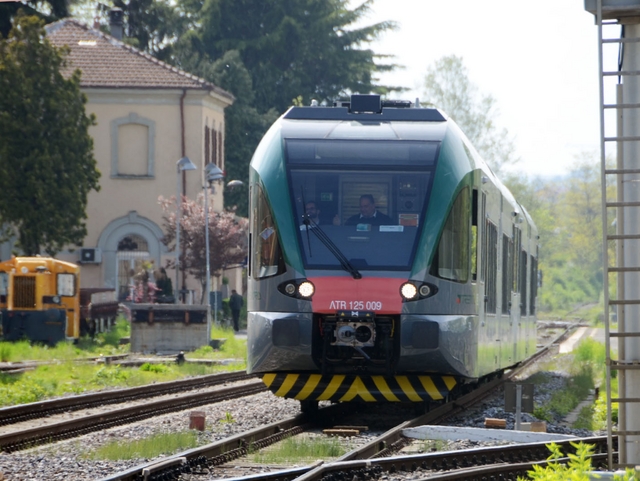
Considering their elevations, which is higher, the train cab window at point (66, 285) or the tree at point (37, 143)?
the tree at point (37, 143)

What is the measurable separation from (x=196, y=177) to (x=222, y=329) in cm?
1268

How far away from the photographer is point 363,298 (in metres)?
12.6

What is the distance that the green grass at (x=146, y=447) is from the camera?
36.3 ft

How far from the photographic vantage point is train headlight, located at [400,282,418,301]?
12.7 meters

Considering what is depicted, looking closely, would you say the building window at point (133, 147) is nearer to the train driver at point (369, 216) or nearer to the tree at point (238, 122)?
the tree at point (238, 122)

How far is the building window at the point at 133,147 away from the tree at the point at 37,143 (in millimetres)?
8887

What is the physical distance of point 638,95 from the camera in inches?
345

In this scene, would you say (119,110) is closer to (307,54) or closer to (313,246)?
(307,54)

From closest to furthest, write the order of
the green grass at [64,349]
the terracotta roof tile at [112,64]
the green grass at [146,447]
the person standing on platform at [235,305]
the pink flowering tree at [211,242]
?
the green grass at [146,447] < the green grass at [64,349] < the person standing on platform at [235,305] < the pink flowering tree at [211,242] < the terracotta roof tile at [112,64]

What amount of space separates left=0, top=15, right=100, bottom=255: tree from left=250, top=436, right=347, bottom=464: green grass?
27443 mm

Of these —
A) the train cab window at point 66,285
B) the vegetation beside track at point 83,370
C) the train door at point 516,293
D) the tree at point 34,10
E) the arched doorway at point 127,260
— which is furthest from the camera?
the arched doorway at point 127,260

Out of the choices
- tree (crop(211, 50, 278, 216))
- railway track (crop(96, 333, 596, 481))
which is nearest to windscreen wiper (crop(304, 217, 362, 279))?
railway track (crop(96, 333, 596, 481))

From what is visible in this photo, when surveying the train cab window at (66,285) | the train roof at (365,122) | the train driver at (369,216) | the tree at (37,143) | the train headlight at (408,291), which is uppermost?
the tree at (37,143)

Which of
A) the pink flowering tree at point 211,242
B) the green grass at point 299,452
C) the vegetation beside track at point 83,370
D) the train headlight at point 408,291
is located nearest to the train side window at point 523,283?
the vegetation beside track at point 83,370
